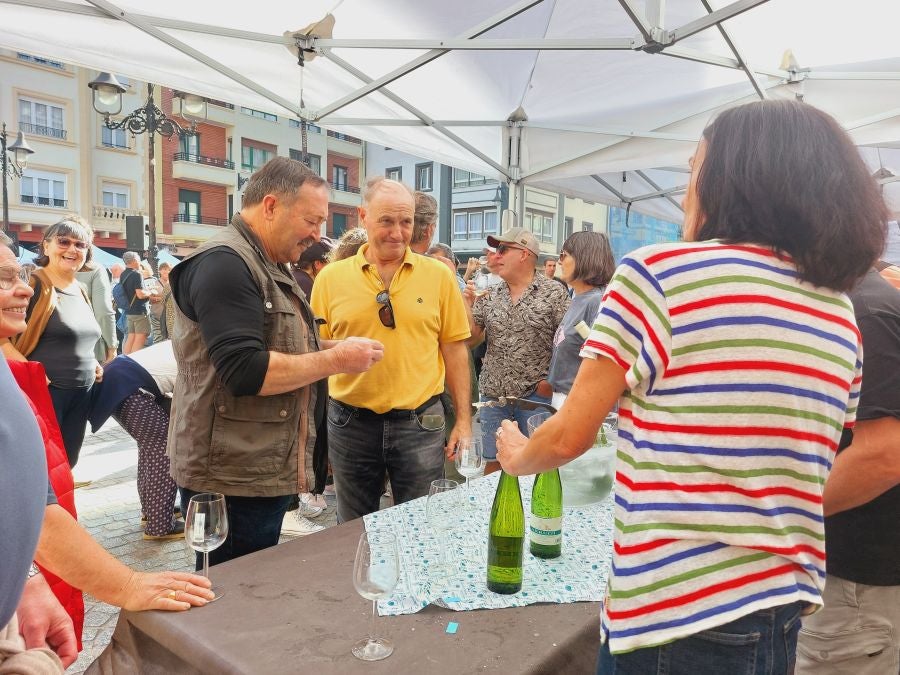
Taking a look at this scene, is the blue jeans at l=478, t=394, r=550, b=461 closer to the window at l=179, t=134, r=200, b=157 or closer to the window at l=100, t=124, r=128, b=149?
the window at l=179, t=134, r=200, b=157

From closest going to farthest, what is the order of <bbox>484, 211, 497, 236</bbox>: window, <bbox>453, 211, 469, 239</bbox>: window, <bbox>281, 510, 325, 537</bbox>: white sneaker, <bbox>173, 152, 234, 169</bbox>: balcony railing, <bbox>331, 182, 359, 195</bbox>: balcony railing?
<bbox>281, 510, 325, 537</bbox>: white sneaker
<bbox>173, 152, 234, 169</bbox>: balcony railing
<bbox>484, 211, 497, 236</bbox>: window
<bbox>453, 211, 469, 239</bbox>: window
<bbox>331, 182, 359, 195</bbox>: balcony railing

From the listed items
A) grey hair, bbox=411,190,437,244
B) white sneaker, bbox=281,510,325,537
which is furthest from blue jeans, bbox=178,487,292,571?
white sneaker, bbox=281,510,325,537

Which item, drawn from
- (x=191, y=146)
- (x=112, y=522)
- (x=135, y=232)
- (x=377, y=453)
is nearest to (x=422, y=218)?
(x=377, y=453)

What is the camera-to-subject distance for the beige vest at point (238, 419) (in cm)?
177

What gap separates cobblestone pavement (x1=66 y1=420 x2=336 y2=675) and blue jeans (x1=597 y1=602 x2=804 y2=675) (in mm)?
2354

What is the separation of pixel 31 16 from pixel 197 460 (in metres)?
2.78

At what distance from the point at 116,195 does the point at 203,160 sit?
12.6 feet

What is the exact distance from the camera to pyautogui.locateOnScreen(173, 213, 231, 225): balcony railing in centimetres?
2547

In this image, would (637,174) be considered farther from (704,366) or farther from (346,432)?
(704,366)

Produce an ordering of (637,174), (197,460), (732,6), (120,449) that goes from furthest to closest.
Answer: (637,174), (120,449), (732,6), (197,460)

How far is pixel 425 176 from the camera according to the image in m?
28.4

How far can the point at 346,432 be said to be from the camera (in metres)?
2.49

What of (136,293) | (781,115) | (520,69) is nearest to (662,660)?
(781,115)

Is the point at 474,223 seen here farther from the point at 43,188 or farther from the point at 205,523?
the point at 205,523
